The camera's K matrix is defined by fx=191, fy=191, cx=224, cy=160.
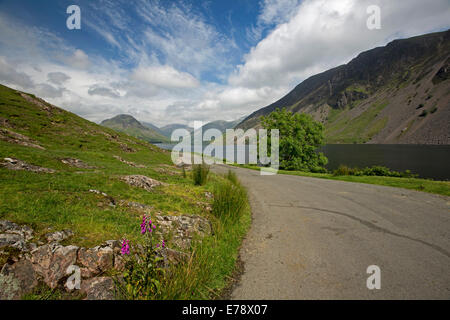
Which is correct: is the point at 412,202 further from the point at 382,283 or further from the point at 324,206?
the point at 382,283

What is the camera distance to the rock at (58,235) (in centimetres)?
373

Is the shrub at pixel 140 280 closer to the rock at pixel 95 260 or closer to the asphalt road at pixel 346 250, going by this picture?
the rock at pixel 95 260

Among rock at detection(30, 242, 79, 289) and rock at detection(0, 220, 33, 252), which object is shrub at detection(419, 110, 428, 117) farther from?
rock at detection(0, 220, 33, 252)

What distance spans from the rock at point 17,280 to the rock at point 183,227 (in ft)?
8.21

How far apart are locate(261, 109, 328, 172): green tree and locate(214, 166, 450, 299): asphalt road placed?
83.4 ft

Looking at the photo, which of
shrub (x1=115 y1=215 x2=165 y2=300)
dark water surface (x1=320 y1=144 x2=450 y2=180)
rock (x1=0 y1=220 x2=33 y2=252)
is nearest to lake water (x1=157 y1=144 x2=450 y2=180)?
dark water surface (x1=320 y1=144 x2=450 y2=180)

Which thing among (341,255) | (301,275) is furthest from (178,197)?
(341,255)

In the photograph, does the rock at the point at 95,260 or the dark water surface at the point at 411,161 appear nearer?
the rock at the point at 95,260

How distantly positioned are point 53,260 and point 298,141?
3634 cm

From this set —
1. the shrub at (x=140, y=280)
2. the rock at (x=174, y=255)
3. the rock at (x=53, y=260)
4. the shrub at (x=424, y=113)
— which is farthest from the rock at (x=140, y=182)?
the shrub at (x=424, y=113)

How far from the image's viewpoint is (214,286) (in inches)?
159

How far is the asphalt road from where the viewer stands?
389cm

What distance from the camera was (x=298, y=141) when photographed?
35281 millimetres

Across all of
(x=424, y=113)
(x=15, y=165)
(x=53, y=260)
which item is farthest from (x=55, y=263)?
(x=424, y=113)
